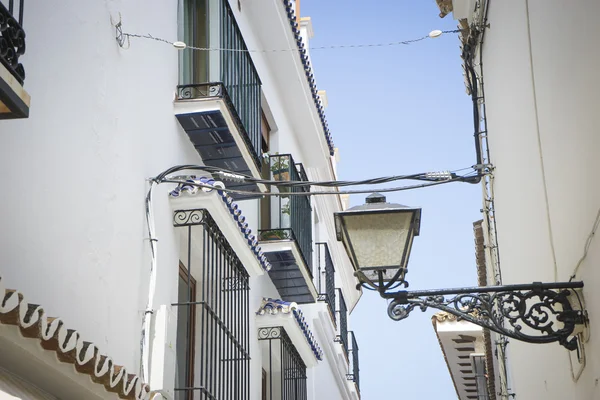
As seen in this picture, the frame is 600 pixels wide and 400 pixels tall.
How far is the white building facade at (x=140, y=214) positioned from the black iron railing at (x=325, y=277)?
3012 millimetres

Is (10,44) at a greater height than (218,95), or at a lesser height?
lesser

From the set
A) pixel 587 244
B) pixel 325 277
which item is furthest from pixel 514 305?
pixel 325 277

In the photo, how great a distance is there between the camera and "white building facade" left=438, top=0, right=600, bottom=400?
458 cm

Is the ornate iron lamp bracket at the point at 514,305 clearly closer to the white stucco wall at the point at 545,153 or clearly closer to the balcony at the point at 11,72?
the white stucco wall at the point at 545,153

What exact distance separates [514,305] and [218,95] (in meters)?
3.23

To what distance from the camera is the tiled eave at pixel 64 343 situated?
3.77 meters

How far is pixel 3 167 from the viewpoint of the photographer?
Result: 185 inches

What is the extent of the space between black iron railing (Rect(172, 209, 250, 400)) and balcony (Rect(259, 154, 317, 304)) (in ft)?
5.52

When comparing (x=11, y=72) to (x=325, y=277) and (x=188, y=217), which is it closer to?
(x=188, y=217)

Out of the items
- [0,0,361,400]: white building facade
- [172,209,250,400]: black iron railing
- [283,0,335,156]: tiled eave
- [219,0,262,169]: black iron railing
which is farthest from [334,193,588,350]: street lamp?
[283,0,335,156]: tiled eave

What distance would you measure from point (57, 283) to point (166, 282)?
72.3 inches

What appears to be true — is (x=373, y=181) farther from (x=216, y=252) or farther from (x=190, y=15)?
(x=190, y=15)

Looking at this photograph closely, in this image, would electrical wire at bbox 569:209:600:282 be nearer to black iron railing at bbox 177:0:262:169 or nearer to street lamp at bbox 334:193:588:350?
street lamp at bbox 334:193:588:350

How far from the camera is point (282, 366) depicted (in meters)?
10.0
